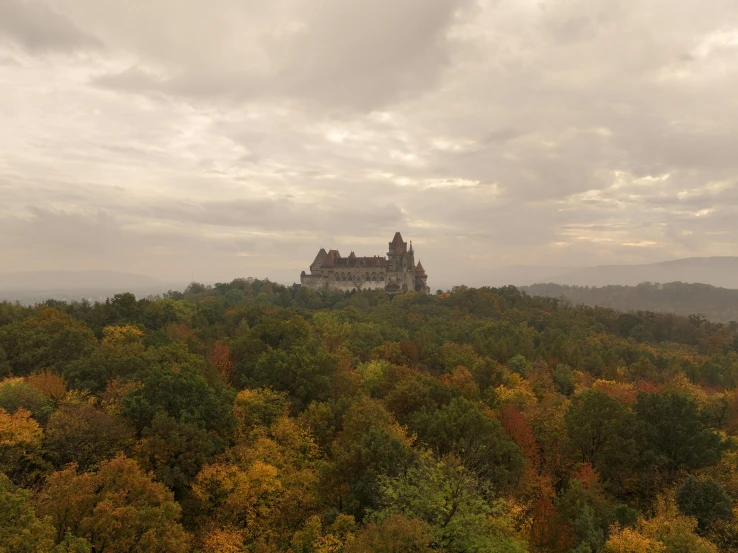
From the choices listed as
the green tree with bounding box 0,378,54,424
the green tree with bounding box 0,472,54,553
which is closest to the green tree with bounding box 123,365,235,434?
the green tree with bounding box 0,378,54,424

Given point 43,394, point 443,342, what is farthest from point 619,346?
point 43,394

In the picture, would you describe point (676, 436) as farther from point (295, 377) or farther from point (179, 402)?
point (179, 402)

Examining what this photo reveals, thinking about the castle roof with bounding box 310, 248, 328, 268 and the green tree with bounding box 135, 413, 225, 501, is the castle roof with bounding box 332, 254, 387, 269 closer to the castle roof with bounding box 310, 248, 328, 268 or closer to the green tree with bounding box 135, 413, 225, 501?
the castle roof with bounding box 310, 248, 328, 268

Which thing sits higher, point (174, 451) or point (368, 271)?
point (368, 271)

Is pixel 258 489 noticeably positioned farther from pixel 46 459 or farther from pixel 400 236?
pixel 400 236

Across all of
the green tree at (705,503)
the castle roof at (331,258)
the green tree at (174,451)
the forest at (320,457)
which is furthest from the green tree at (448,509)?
the castle roof at (331,258)

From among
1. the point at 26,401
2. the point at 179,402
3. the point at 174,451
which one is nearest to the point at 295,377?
the point at 179,402
